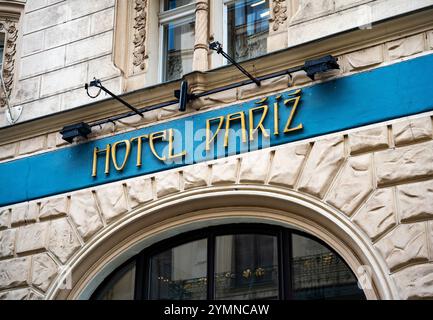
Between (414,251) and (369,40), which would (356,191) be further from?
(369,40)

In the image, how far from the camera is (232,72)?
1016 cm

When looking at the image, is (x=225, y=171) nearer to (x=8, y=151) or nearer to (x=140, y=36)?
(x=140, y=36)

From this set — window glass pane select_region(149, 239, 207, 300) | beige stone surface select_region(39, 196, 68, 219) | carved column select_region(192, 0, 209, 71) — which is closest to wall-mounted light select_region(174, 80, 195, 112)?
carved column select_region(192, 0, 209, 71)

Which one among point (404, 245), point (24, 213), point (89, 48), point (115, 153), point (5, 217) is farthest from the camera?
point (89, 48)

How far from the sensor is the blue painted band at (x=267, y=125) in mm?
8820

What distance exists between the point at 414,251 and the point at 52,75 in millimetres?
6254

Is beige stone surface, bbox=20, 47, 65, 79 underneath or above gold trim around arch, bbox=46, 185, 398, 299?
above

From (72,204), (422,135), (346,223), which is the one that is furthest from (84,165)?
(422,135)

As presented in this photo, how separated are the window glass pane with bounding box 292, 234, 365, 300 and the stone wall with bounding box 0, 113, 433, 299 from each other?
26.0 inches

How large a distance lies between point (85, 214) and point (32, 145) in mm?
1683

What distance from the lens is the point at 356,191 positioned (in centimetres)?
877

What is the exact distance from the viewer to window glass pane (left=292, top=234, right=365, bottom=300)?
29.3ft

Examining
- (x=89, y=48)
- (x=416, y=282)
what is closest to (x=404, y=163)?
(x=416, y=282)

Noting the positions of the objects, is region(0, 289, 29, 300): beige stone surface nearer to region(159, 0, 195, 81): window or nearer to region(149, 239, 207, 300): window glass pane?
region(149, 239, 207, 300): window glass pane
